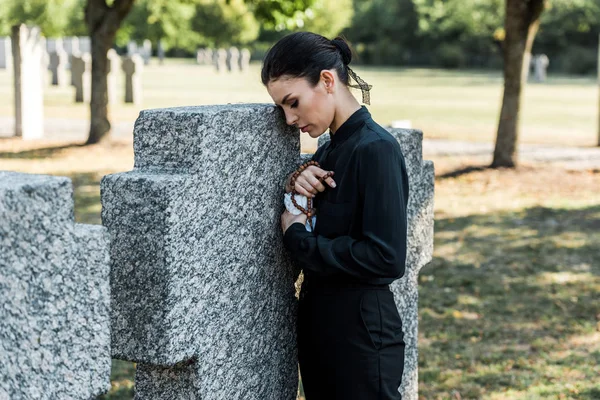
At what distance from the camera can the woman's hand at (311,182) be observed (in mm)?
A: 2512

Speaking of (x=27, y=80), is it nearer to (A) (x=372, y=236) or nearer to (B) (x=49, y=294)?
(A) (x=372, y=236)

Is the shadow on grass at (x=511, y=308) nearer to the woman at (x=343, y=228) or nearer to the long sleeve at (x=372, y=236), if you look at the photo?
the woman at (x=343, y=228)

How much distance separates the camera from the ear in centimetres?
250

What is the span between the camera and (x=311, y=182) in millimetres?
2520

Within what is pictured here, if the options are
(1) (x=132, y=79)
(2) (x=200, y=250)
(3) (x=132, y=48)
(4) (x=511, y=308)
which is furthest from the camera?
(3) (x=132, y=48)

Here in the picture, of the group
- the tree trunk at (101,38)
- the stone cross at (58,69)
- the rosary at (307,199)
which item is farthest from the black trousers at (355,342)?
the stone cross at (58,69)

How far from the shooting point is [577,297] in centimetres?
679

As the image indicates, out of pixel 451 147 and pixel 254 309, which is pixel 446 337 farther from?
pixel 451 147

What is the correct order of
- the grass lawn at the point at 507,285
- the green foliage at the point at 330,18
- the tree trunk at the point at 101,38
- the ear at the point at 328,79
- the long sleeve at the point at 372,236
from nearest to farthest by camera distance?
the long sleeve at the point at 372,236 → the ear at the point at 328,79 → the grass lawn at the point at 507,285 → the tree trunk at the point at 101,38 → the green foliage at the point at 330,18

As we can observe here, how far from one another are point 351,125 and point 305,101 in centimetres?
17

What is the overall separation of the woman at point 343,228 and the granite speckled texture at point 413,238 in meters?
0.73

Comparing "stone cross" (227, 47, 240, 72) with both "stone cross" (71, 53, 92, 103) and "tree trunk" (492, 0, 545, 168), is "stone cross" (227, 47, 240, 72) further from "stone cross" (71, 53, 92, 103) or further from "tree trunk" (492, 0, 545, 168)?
"tree trunk" (492, 0, 545, 168)

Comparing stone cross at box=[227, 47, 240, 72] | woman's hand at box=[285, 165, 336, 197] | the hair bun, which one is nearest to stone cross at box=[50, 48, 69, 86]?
stone cross at box=[227, 47, 240, 72]

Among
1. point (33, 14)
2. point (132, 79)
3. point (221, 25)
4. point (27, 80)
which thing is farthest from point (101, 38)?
point (221, 25)
